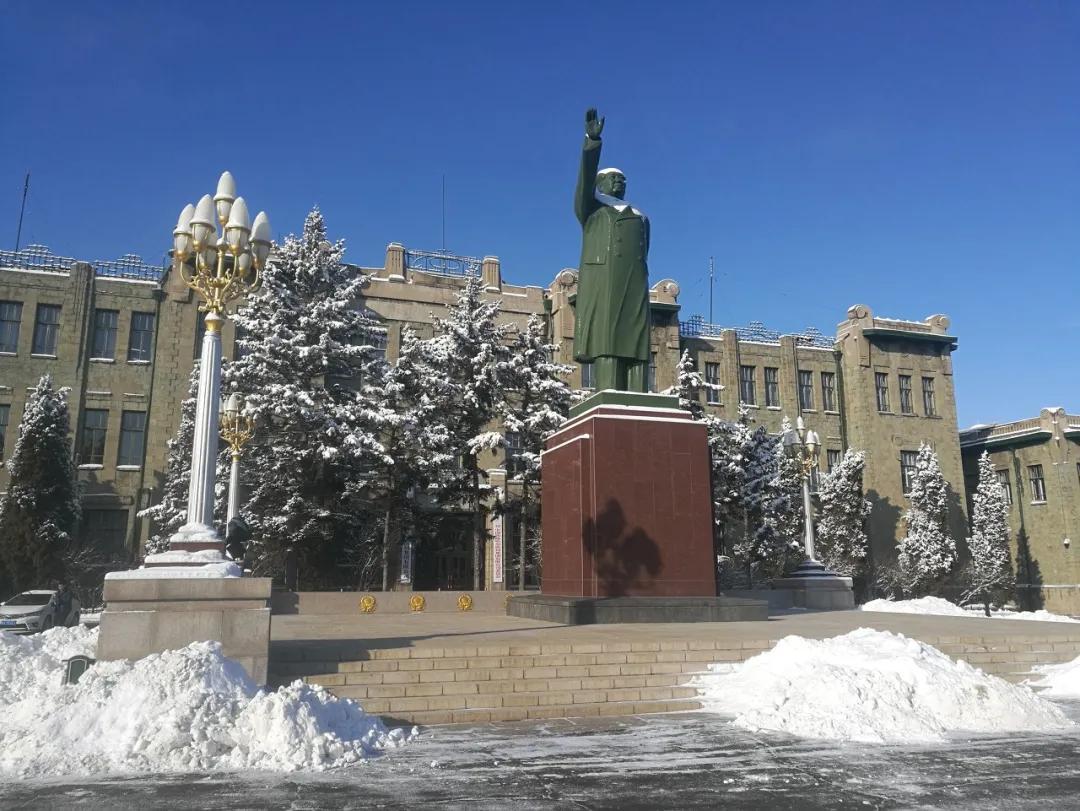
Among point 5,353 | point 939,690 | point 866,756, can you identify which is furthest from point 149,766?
point 5,353

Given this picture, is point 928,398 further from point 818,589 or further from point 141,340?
point 141,340

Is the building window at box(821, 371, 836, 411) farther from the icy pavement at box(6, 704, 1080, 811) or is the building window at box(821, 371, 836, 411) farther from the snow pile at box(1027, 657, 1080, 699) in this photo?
the icy pavement at box(6, 704, 1080, 811)

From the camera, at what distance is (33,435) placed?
86.5 feet

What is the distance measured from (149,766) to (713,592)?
11.1 metres

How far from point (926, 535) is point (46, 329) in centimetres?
3567

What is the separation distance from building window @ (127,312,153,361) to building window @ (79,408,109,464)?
94.0 inches

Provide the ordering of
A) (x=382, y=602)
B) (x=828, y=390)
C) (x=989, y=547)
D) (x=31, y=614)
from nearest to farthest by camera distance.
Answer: (x=31, y=614) → (x=382, y=602) → (x=989, y=547) → (x=828, y=390)

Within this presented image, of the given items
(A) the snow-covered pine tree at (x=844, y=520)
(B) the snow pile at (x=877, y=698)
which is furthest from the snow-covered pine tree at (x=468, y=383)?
(A) the snow-covered pine tree at (x=844, y=520)

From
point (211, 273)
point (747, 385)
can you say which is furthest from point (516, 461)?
point (747, 385)

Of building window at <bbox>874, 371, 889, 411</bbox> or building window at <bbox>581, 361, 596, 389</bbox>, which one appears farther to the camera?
building window at <bbox>874, 371, 889, 411</bbox>

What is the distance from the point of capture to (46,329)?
3141cm

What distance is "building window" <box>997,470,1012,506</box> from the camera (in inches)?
1624

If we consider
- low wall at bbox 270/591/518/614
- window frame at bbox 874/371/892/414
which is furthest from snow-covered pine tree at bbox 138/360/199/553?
window frame at bbox 874/371/892/414

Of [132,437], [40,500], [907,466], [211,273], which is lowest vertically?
[40,500]
